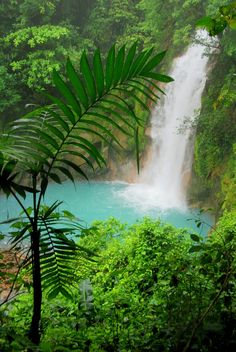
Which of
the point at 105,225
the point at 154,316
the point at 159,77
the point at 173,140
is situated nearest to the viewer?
the point at 159,77

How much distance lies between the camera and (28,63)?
9.87 meters

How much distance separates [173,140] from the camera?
10.2 m

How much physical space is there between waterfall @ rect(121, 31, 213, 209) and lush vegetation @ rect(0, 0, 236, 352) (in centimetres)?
→ 53

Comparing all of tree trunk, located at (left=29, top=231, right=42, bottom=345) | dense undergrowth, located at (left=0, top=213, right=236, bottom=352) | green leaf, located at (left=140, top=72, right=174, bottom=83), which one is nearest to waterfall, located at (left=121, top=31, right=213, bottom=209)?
dense undergrowth, located at (left=0, top=213, right=236, bottom=352)

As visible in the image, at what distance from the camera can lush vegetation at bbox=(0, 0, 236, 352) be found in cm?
132

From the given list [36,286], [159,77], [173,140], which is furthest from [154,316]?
[173,140]

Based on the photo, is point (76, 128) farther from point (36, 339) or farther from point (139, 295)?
point (139, 295)

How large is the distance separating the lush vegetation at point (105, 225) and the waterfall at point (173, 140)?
1.75 feet

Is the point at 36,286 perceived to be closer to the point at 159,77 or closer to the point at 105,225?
the point at 159,77

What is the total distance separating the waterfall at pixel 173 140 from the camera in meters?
9.57

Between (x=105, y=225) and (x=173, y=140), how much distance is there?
5957 mm

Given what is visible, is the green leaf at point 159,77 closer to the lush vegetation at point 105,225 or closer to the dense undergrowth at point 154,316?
the lush vegetation at point 105,225

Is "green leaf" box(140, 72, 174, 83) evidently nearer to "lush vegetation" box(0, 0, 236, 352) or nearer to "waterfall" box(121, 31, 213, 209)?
"lush vegetation" box(0, 0, 236, 352)

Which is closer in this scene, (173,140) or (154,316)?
(154,316)
